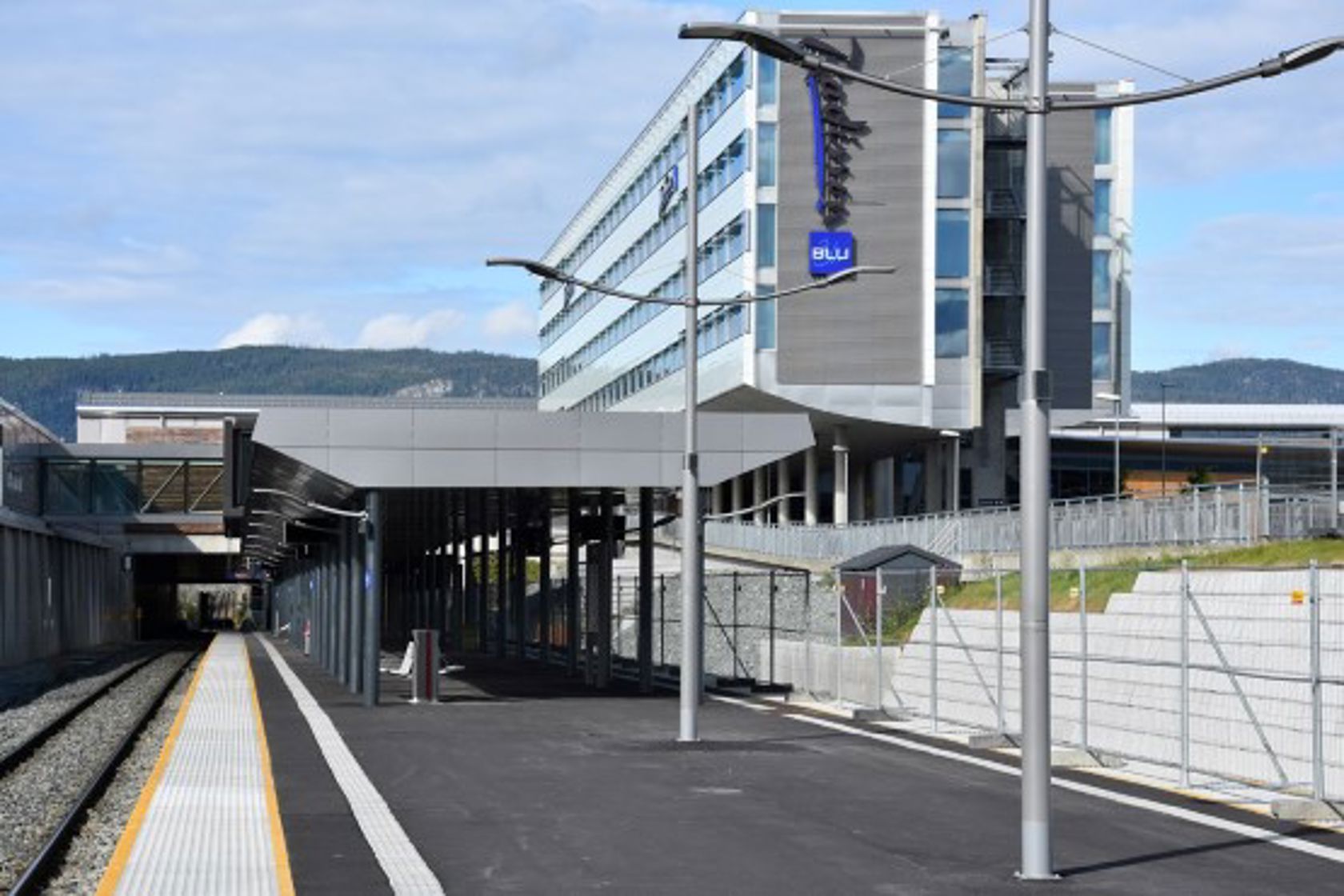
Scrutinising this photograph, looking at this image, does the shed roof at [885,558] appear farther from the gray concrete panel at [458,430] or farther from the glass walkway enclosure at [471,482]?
the gray concrete panel at [458,430]

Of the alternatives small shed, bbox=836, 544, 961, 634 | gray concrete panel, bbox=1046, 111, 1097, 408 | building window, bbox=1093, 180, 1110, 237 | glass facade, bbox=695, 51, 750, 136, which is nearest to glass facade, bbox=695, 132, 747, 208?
glass facade, bbox=695, 51, 750, 136

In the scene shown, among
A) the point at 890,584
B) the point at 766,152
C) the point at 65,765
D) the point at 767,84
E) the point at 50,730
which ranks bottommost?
the point at 50,730

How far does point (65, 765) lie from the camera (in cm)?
2669

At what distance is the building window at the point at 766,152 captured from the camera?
71688mm

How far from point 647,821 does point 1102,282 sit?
6561cm

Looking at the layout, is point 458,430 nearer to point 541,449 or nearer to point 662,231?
point 541,449

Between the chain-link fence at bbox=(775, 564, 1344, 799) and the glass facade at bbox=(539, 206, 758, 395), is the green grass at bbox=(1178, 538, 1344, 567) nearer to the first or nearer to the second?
the chain-link fence at bbox=(775, 564, 1344, 799)

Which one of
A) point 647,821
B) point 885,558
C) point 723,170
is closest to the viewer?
point 647,821

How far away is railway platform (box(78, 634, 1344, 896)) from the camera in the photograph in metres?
14.3

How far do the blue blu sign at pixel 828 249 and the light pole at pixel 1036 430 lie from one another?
56.4 m

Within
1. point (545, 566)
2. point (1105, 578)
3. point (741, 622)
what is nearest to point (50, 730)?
point (1105, 578)

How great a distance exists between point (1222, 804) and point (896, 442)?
60.4m

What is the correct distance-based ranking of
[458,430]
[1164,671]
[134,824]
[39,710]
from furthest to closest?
[39,710]
[458,430]
[1164,671]
[134,824]

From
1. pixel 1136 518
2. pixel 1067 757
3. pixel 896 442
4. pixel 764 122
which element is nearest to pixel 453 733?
pixel 1067 757
